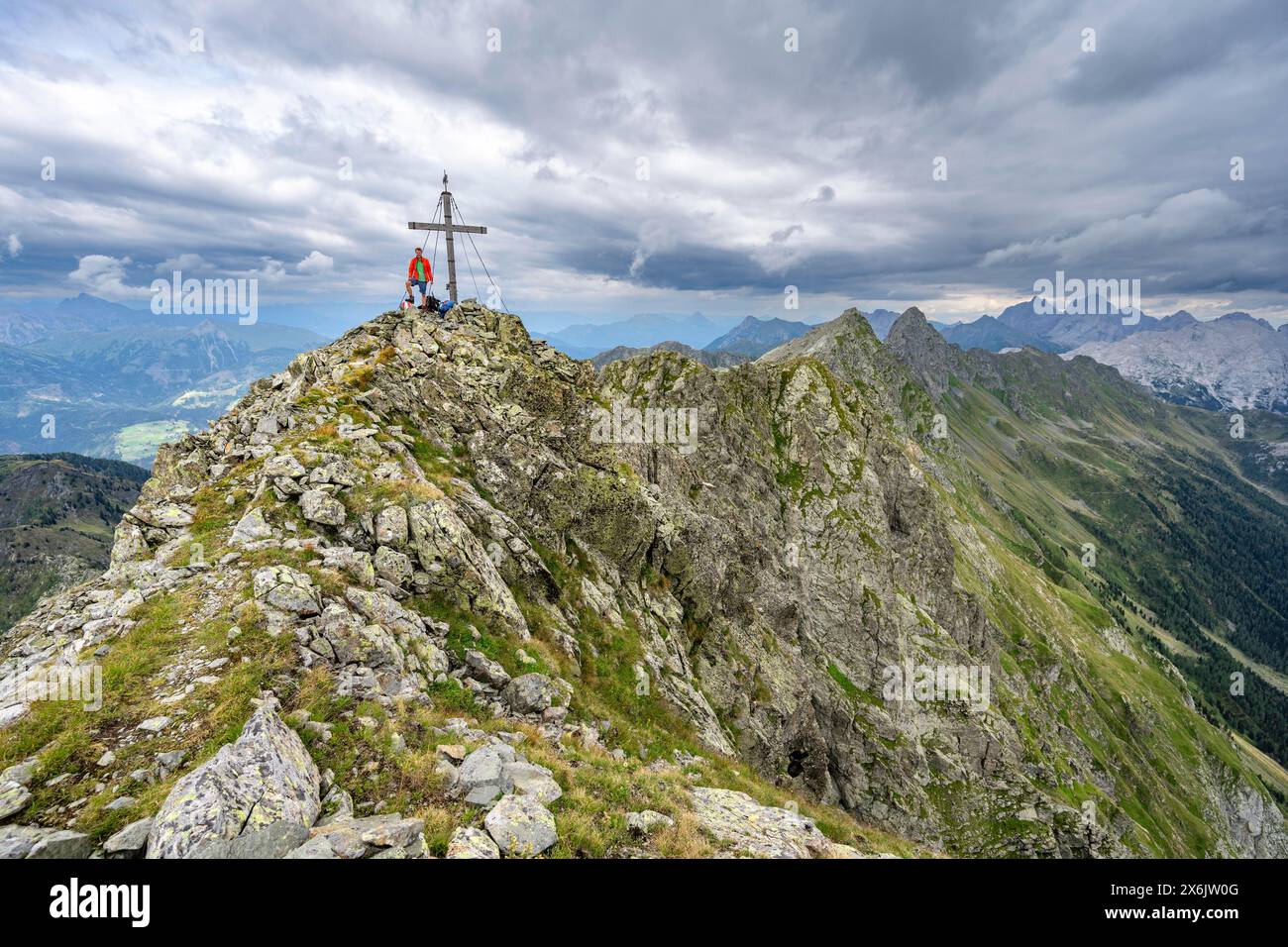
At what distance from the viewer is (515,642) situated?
71.3ft

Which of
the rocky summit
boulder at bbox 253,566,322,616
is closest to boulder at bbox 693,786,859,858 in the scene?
the rocky summit

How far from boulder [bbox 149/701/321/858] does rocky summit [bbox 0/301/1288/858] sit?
0.06 metres

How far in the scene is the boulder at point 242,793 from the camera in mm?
9297

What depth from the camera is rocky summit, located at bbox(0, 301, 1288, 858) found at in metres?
11.6

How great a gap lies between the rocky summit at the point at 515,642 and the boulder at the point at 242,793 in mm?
61

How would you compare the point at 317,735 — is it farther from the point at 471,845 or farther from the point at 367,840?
the point at 471,845

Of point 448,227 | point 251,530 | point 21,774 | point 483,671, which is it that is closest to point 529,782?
point 483,671

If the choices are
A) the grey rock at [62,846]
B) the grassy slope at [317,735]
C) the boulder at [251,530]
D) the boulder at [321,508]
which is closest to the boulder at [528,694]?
the grassy slope at [317,735]

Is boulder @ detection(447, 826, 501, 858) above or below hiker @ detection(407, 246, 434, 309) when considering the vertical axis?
below

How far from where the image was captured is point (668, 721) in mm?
25672

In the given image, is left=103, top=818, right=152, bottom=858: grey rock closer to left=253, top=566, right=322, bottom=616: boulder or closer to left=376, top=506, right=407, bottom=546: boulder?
left=253, top=566, right=322, bottom=616: boulder

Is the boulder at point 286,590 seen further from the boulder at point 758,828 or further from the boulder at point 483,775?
the boulder at point 758,828
